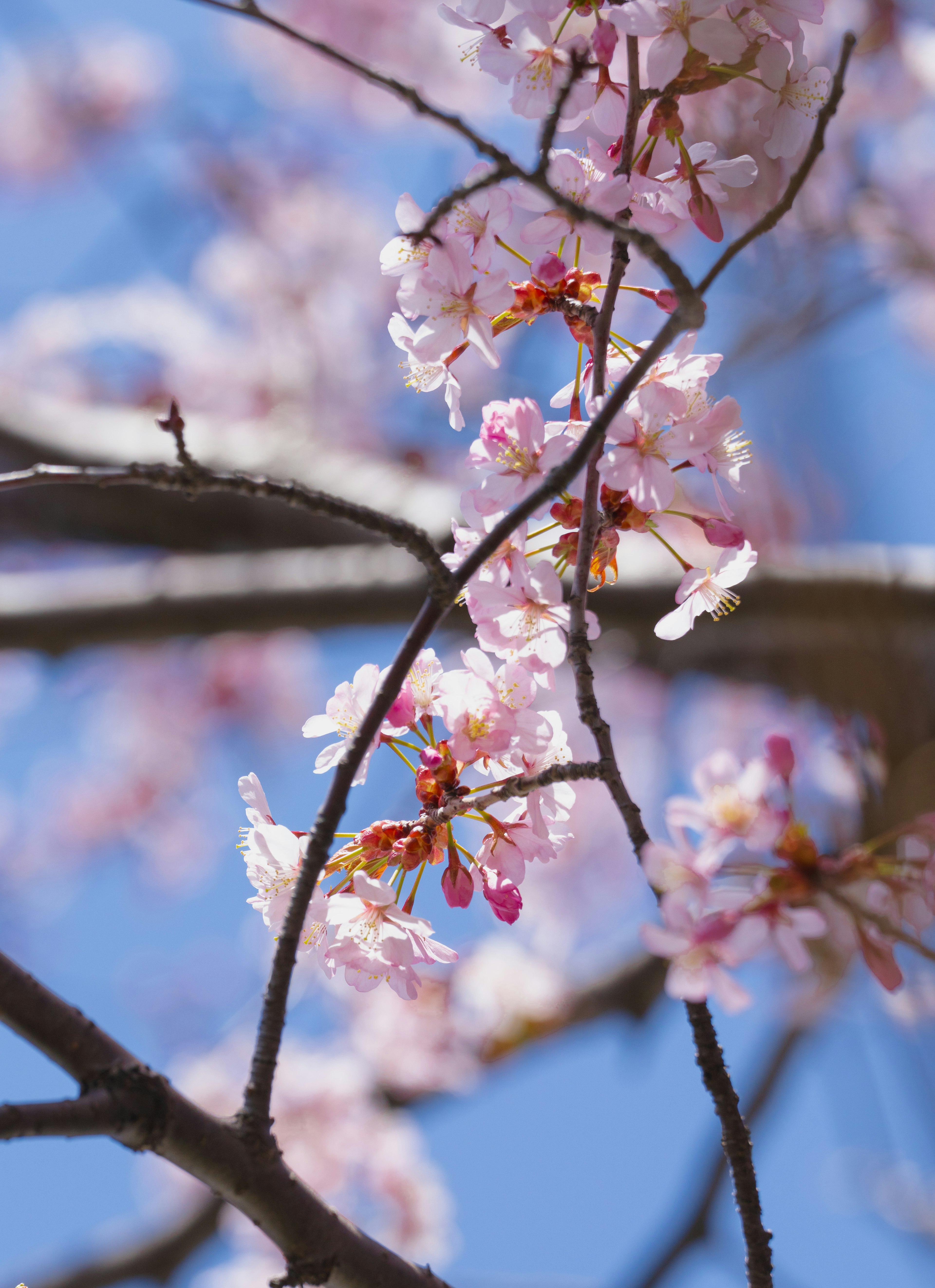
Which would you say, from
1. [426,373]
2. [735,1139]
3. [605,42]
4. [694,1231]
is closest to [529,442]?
[426,373]

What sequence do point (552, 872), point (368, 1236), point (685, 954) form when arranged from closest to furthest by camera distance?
1. point (685, 954)
2. point (368, 1236)
3. point (552, 872)

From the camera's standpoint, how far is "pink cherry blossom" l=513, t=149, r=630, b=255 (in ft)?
1.57

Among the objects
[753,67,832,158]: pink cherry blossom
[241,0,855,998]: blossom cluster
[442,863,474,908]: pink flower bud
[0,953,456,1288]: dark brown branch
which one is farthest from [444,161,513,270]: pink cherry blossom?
[0,953,456,1288]: dark brown branch

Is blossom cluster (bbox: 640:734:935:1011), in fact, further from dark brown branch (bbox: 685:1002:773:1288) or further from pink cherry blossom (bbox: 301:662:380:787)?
pink cherry blossom (bbox: 301:662:380:787)

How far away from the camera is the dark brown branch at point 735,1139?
1.50 feet

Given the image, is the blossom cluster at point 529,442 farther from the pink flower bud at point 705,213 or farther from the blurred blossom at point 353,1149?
the blurred blossom at point 353,1149

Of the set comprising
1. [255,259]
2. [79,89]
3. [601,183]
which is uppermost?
[79,89]

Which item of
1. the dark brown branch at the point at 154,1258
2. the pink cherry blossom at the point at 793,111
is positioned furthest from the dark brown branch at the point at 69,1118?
the dark brown branch at the point at 154,1258

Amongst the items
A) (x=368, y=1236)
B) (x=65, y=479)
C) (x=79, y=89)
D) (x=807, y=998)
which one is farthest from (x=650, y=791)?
(x=79, y=89)

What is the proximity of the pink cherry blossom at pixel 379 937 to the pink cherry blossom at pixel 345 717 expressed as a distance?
6 cm

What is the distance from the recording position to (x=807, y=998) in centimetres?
208

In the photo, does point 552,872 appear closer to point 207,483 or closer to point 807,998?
point 807,998

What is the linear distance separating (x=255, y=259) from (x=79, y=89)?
1.82 meters

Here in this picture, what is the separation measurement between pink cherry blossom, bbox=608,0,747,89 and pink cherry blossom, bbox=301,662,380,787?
1.17 feet
